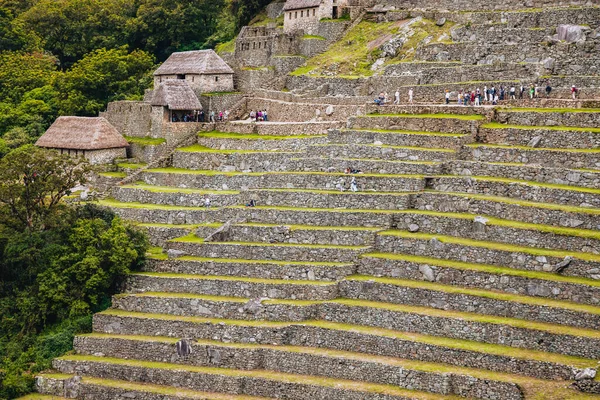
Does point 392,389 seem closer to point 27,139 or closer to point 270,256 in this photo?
point 270,256

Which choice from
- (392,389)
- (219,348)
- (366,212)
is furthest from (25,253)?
(392,389)

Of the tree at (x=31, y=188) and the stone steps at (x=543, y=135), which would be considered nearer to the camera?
the stone steps at (x=543, y=135)

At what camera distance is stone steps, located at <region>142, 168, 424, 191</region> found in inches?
1809

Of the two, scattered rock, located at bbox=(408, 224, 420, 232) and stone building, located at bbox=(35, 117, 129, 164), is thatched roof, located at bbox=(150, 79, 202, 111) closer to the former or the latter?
stone building, located at bbox=(35, 117, 129, 164)

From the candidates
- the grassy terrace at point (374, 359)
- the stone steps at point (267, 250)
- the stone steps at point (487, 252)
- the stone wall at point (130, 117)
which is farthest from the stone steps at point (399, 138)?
the stone wall at point (130, 117)

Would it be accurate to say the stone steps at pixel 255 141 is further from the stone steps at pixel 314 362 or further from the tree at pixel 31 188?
the stone steps at pixel 314 362

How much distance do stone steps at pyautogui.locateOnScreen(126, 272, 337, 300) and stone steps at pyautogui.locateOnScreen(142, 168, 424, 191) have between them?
5447 millimetres

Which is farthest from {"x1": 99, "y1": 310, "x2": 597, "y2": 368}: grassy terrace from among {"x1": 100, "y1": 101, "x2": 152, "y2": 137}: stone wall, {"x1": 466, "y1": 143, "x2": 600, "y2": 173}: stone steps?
{"x1": 100, "y1": 101, "x2": 152, "y2": 137}: stone wall

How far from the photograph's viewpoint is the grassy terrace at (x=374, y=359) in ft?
119

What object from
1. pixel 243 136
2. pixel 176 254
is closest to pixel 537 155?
pixel 176 254

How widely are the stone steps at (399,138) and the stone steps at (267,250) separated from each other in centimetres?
658

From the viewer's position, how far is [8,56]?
75.9m

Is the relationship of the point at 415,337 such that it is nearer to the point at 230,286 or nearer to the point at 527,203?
the point at 527,203

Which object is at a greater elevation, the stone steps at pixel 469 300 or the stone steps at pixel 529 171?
the stone steps at pixel 529 171
